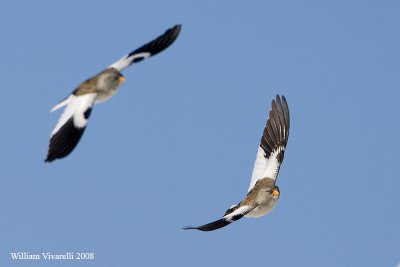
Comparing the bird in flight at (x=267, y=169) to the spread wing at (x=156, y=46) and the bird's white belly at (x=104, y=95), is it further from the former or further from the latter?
the spread wing at (x=156, y=46)

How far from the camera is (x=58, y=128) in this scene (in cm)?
1775

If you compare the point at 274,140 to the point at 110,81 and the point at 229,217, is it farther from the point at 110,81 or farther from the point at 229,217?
the point at 110,81

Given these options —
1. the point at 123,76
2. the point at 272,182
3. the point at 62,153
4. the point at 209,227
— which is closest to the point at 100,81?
the point at 123,76

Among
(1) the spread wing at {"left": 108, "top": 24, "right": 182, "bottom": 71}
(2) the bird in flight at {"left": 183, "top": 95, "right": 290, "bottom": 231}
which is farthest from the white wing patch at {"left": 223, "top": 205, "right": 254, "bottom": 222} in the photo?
(1) the spread wing at {"left": 108, "top": 24, "right": 182, "bottom": 71}

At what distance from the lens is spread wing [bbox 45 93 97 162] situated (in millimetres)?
17234

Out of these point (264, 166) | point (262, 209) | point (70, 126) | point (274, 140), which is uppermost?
point (274, 140)

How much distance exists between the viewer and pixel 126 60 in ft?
62.8

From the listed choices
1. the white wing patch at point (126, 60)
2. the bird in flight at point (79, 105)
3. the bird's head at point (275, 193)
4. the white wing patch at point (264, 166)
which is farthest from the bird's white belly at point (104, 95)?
the white wing patch at point (264, 166)

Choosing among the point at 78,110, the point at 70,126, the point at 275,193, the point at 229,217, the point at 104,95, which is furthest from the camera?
the point at 275,193

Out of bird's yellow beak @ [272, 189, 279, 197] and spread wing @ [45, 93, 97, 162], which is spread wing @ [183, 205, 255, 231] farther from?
spread wing @ [45, 93, 97, 162]

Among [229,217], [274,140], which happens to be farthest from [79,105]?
[274,140]

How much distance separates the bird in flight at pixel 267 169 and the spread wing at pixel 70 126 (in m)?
3.34

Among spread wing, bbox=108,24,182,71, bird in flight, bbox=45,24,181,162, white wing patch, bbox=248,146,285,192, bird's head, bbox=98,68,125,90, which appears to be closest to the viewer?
bird in flight, bbox=45,24,181,162

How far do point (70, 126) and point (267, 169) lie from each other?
5.52m
